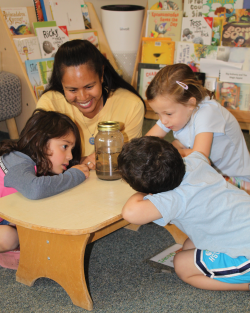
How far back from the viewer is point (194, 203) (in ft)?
3.24

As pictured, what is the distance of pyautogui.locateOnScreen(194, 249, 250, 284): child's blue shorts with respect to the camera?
104cm

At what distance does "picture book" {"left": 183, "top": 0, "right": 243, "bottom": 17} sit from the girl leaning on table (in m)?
1.95

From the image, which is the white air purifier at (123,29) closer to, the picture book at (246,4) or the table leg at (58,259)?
the picture book at (246,4)

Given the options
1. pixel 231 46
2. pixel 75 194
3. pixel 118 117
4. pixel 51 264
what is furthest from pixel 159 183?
pixel 231 46

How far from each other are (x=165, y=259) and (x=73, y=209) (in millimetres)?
511

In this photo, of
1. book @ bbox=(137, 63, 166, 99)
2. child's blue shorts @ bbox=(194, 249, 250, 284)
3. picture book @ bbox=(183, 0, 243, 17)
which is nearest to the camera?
child's blue shorts @ bbox=(194, 249, 250, 284)

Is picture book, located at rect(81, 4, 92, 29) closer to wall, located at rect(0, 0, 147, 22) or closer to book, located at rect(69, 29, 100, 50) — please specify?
book, located at rect(69, 29, 100, 50)

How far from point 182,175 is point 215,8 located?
7.11 feet

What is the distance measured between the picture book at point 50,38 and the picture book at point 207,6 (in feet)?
3.45

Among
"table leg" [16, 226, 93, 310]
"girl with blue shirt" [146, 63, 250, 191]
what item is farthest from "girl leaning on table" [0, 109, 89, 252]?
"girl with blue shirt" [146, 63, 250, 191]

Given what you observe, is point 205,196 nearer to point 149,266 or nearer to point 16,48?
point 149,266

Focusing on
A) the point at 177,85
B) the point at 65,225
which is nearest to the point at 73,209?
the point at 65,225

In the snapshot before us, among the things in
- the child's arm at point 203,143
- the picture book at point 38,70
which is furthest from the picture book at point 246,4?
the child's arm at point 203,143

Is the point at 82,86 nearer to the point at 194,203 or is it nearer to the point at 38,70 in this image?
the point at 194,203
